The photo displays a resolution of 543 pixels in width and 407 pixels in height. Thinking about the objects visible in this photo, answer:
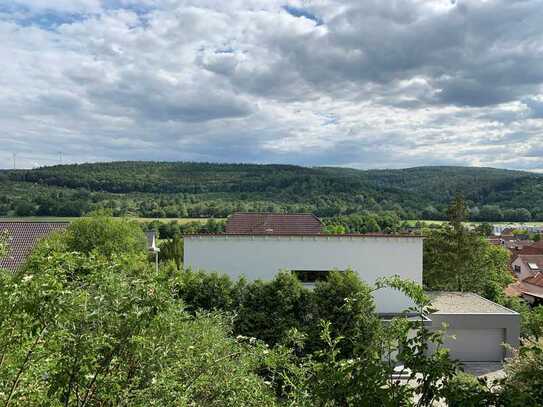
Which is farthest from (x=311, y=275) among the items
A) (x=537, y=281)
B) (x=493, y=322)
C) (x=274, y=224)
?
(x=537, y=281)

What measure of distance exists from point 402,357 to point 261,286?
40.0 ft

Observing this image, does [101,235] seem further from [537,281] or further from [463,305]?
[537,281]

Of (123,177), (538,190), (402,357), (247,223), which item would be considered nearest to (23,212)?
(123,177)

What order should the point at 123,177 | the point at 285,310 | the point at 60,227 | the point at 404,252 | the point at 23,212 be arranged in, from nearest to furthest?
the point at 285,310, the point at 404,252, the point at 60,227, the point at 23,212, the point at 123,177

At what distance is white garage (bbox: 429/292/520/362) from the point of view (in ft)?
65.3

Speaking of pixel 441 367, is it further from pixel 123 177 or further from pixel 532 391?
pixel 123 177

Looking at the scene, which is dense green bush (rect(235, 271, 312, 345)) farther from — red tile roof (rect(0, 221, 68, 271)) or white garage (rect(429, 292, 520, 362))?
red tile roof (rect(0, 221, 68, 271))

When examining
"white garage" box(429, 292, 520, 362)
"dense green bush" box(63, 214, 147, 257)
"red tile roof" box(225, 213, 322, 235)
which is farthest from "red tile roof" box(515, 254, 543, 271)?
"dense green bush" box(63, 214, 147, 257)

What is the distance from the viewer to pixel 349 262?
19.5 metres

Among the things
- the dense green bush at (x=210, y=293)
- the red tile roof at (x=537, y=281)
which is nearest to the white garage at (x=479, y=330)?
the dense green bush at (x=210, y=293)

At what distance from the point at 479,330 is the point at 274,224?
11442 millimetres

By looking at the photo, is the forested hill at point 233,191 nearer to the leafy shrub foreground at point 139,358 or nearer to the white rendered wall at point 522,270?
the white rendered wall at point 522,270

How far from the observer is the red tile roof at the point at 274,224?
25.5 meters

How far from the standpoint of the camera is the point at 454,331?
66.3ft
